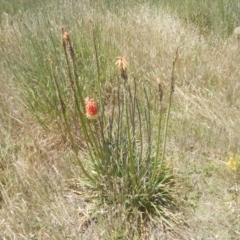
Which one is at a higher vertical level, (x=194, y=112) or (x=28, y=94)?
(x=28, y=94)

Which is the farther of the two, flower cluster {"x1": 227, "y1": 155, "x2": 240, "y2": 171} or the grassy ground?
flower cluster {"x1": 227, "y1": 155, "x2": 240, "y2": 171}

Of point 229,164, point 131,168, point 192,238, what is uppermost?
point 131,168

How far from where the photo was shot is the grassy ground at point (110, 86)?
1819 mm

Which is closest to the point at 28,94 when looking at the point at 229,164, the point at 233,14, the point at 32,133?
the point at 32,133

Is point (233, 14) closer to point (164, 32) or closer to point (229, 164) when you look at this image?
point (164, 32)

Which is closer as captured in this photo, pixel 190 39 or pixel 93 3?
pixel 190 39

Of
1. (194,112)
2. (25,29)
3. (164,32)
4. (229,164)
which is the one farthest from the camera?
(164,32)

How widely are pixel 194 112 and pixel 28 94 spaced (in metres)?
1.37

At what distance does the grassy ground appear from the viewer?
1.82m

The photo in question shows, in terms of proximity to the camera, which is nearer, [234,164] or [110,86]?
[234,164]

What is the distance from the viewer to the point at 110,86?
2881 millimetres

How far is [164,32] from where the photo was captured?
3.45 m

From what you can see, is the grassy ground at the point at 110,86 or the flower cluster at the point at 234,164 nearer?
the grassy ground at the point at 110,86

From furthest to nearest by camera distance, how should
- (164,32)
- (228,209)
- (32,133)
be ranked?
(164,32)
(32,133)
(228,209)
